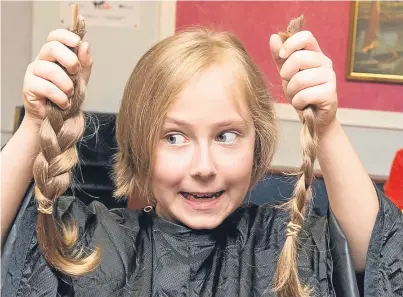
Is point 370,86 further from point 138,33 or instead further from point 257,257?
point 257,257

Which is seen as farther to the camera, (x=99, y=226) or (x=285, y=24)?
(x=285, y=24)

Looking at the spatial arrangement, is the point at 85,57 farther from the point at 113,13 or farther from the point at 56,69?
the point at 113,13

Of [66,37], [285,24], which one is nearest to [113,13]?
[285,24]

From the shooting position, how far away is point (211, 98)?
86cm

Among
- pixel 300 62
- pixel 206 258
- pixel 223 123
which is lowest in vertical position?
pixel 206 258

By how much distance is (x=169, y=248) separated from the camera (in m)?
0.94

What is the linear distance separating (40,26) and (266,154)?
144cm

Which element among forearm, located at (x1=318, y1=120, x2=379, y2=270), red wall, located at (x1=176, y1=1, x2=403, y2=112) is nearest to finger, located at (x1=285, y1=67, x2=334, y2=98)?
forearm, located at (x1=318, y1=120, x2=379, y2=270)

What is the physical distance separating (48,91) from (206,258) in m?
0.38

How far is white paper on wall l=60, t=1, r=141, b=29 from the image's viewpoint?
6.97 ft

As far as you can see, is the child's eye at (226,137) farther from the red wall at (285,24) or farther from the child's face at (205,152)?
the red wall at (285,24)

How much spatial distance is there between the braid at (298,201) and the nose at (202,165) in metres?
0.15

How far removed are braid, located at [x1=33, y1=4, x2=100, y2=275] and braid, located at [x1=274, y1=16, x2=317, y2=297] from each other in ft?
0.91

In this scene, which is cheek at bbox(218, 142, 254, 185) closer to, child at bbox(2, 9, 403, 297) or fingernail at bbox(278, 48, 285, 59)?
child at bbox(2, 9, 403, 297)
